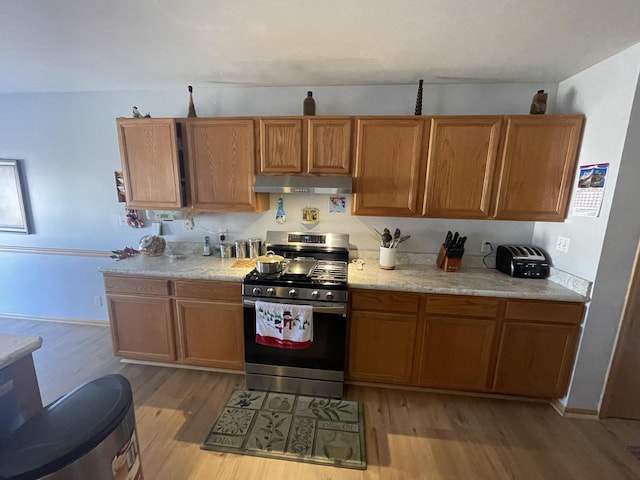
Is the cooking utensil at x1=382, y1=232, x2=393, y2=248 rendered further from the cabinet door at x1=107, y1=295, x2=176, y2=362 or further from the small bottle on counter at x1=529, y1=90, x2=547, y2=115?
the cabinet door at x1=107, y1=295, x2=176, y2=362

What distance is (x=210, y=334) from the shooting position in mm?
2303

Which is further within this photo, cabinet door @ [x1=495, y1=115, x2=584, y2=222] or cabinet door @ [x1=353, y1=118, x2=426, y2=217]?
cabinet door @ [x1=353, y1=118, x2=426, y2=217]

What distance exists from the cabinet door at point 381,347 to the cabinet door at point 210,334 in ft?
2.99

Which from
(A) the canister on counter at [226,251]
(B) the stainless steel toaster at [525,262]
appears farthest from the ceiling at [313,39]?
(A) the canister on counter at [226,251]

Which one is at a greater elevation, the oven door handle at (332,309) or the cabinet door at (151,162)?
the cabinet door at (151,162)

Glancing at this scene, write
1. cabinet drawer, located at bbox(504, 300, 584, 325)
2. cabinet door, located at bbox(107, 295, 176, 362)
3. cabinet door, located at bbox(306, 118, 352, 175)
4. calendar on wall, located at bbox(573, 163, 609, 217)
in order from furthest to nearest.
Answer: cabinet door, located at bbox(107, 295, 176, 362) → cabinet door, located at bbox(306, 118, 352, 175) → cabinet drawer, located at bbox(504, 300, 584, 325) → calendar on wall, located at bbox(573, 163, 609, 217)

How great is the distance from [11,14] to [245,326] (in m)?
2.20

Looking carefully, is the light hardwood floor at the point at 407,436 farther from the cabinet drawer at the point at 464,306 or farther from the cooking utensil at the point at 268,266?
the cooking utensil at the point at 268,266

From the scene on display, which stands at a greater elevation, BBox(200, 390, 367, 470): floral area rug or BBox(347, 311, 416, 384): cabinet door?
BBox(347, 311, 416, 384): cabinet door

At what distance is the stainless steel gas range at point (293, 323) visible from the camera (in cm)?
204

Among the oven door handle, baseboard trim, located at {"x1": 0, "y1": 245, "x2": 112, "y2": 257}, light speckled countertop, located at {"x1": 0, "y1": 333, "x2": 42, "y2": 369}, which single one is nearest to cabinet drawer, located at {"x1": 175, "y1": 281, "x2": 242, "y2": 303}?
the oven door handle

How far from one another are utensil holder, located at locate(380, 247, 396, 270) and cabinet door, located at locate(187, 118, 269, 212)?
44.9 inches

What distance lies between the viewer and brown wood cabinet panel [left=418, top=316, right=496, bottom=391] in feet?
6.81

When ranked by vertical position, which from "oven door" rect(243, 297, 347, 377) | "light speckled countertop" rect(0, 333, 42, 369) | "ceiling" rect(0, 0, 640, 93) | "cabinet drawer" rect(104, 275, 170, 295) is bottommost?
"oven door" rect(243, 297, 347, 377)
